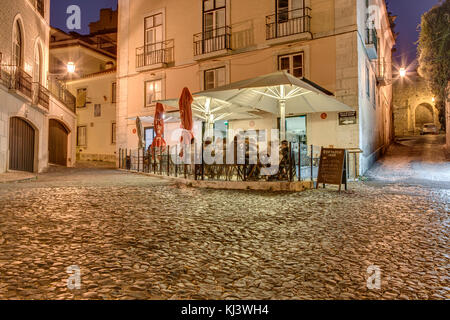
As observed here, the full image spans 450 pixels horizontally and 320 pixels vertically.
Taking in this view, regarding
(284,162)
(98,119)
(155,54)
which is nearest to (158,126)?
(284,162)

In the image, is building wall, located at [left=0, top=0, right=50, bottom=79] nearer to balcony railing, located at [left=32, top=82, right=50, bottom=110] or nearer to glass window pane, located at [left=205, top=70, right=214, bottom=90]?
balcony railing, located at [left=32, top=82, right=50, bottom=110]

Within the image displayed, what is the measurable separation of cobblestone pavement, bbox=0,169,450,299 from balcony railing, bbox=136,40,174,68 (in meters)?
13.0

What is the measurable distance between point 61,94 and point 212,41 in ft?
36.1

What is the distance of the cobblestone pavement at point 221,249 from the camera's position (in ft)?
8.23

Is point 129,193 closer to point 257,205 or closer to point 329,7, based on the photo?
point 257,205

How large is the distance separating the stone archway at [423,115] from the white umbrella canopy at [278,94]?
102ft

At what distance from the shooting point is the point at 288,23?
13992mm

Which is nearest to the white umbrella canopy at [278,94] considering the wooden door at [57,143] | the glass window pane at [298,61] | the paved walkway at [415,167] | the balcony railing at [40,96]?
the glass window pane at [298,61]

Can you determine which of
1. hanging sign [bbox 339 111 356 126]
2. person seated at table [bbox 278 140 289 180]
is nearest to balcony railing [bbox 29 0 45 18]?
person seated at table [bbox 278 140 289 180]

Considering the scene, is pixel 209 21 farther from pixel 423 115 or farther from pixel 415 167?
pixel 423 115

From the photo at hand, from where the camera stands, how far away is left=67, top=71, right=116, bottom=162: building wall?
89.2 ft

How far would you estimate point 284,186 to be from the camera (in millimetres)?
8469

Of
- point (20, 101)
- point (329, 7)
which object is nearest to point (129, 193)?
point (20, 101)
